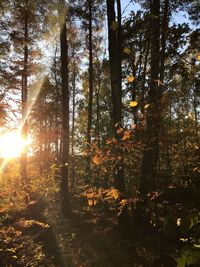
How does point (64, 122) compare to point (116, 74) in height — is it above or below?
below

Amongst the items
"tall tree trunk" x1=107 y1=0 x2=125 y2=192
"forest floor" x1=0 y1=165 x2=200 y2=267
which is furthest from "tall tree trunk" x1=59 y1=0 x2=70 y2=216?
"tall tree trunk" x1=107 y1=0 x2=125 y2=192

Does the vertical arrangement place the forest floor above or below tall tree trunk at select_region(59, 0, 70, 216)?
below

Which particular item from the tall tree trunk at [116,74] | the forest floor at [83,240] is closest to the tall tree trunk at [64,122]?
the forest floor at [83,240]

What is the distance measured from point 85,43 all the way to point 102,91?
766 centimetres

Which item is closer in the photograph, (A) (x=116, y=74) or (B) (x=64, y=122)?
(A) (x=116, y=74)

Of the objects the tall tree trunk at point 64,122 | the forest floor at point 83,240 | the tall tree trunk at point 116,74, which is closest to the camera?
the tall tree trunk at point 116,74

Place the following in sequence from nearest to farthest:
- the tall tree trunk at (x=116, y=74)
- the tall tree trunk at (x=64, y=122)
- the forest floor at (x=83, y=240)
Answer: the tall tree trunk at (x=116, y=74), the forest floor at (x=83, y=240), the tall tree trunk at (x=64, y=122)

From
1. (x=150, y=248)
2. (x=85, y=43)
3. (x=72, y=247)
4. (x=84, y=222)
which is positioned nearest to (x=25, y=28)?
(x=85, y=43)

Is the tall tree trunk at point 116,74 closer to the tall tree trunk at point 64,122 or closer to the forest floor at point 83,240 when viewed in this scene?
the forest floor at point 83,240

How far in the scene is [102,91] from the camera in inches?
1123

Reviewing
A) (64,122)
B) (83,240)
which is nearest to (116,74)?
(83,240)

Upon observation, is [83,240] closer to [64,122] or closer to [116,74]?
[64,122]

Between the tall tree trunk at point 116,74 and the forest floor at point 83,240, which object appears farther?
the forest floor at point 83,240

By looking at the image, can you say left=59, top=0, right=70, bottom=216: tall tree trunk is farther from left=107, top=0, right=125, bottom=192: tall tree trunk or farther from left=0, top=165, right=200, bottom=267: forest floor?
left=107, top=0, right=125, bottom=192: tall tree trunk
